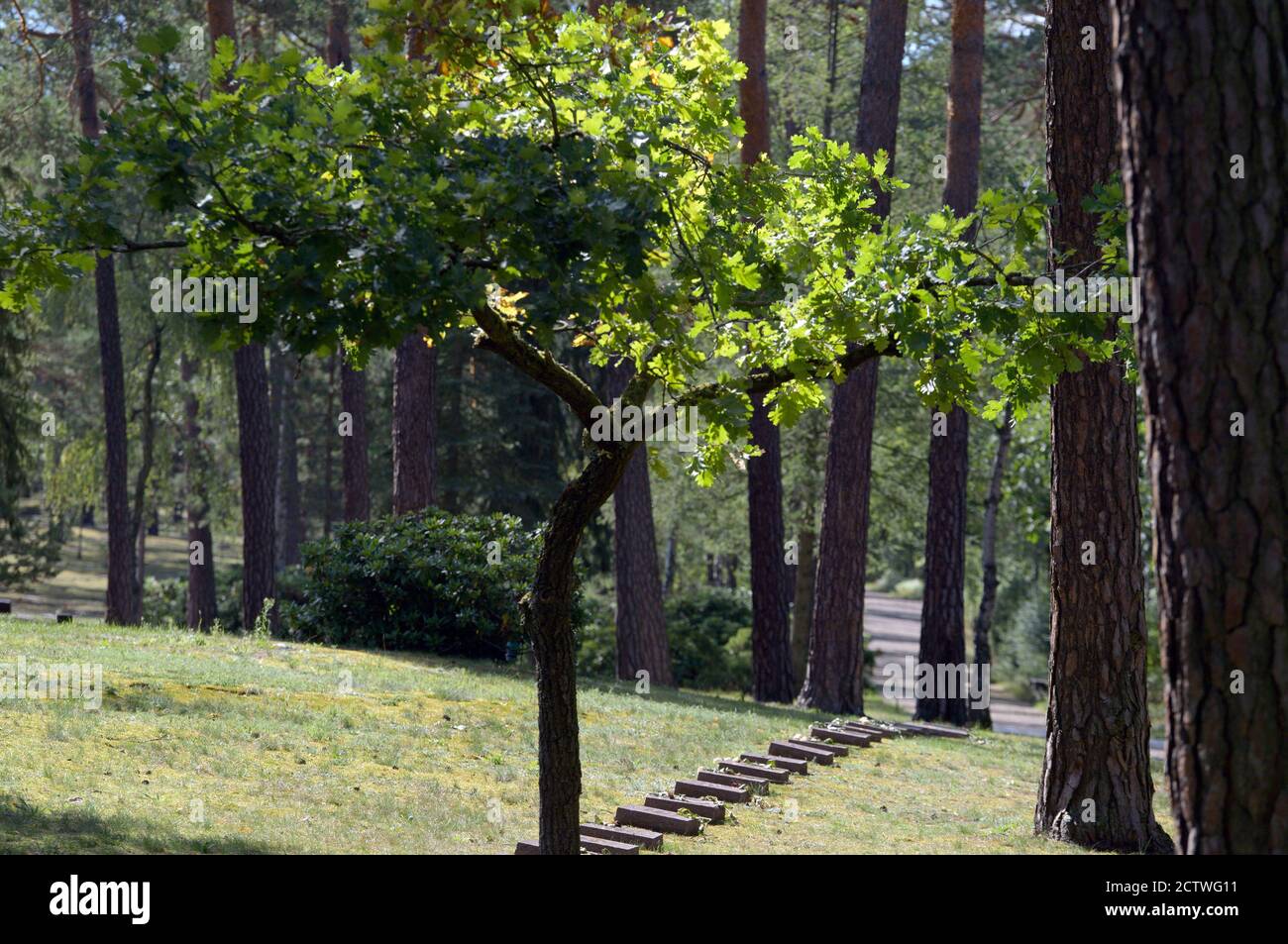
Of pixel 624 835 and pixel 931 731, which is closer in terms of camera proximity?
pixel 624 835

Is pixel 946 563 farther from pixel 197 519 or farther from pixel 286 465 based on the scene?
pixel 286 465

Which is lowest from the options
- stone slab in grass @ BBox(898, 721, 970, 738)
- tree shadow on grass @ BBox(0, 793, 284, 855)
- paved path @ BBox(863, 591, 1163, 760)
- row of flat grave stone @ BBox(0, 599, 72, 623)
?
paved path @ BBox(863, 591, 1163, 760)

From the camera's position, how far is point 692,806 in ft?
31.5

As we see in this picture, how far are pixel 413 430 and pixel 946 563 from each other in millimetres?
7990

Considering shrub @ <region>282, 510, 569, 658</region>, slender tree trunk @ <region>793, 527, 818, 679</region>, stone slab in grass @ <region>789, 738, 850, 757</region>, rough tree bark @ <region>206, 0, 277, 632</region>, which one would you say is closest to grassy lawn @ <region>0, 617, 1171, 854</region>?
stone slab in grass @ <region>789, 738, 850, 757</region>

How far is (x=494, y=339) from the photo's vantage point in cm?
668

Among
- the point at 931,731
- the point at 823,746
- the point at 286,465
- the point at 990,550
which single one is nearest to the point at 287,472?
the point at 286,465

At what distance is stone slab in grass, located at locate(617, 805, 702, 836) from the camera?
9016mm

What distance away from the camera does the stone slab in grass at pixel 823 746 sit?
42.3 ft

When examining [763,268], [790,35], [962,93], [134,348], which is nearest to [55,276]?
[763,268]

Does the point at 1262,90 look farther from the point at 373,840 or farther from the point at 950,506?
the point at 950,506

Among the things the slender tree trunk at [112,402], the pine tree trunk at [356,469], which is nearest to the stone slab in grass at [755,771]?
the pine tree trunk at [356,469]

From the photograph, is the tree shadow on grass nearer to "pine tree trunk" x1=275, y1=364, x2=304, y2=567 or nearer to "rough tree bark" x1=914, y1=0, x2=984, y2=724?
"rough tree bark" x1=914, y1=0, x2=984, y2=724

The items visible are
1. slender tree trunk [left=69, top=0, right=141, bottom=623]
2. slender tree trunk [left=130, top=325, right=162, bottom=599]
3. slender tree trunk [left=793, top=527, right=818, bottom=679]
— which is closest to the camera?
slender tree trunk [left=69, top=0, right=141, bottom=623]
